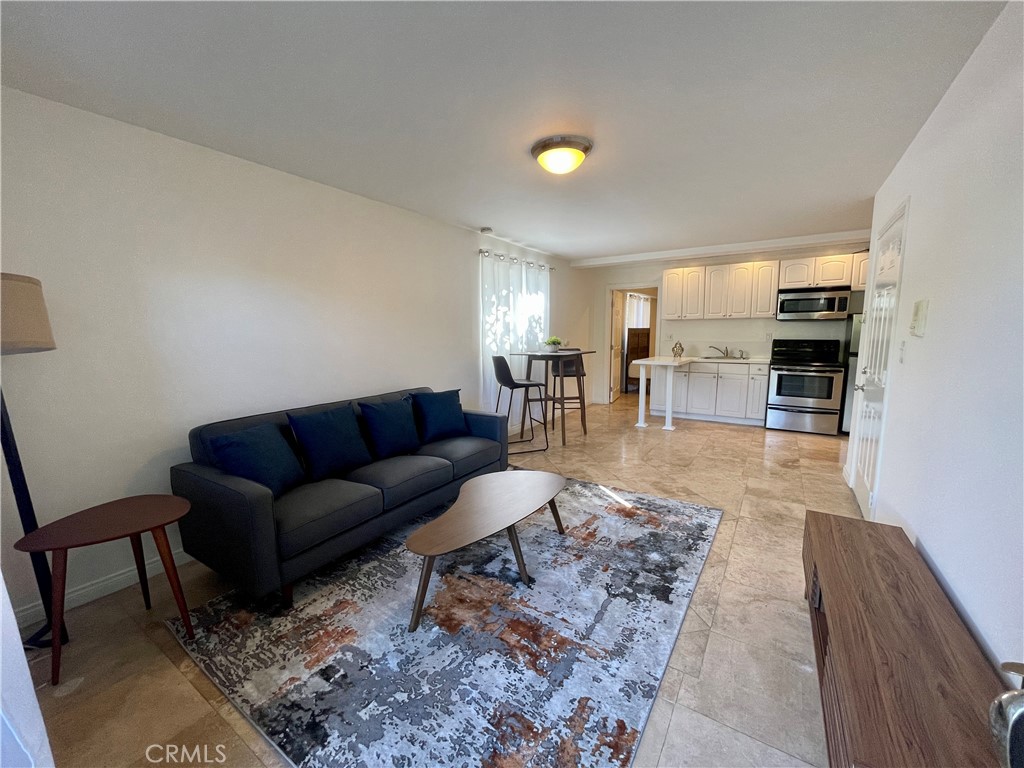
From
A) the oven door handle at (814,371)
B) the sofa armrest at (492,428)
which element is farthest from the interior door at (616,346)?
the sofa armrest at (492,428)

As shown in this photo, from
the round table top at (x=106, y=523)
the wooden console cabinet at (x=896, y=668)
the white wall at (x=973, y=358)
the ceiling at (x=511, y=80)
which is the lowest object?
the wooden console cabinet at (x=896, y=668)

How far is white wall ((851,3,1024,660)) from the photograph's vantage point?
43.6 inches

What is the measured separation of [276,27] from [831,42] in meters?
2.02

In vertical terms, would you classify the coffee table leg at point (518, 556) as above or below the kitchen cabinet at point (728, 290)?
below

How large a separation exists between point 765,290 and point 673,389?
1.78 metres

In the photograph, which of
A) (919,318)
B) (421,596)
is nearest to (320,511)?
(421,596)

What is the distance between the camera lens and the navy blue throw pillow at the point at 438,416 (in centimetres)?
327

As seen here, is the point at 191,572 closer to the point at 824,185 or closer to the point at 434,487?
the point at 434,487

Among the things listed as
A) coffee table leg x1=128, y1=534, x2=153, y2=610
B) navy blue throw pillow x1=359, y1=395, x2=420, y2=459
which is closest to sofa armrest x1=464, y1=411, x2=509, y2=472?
navy blue throw pillow x1=359, y1=395, x2=420, y2=459

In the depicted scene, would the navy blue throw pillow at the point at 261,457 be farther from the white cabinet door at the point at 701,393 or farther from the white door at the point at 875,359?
the white cabinet door at the point at 701,393

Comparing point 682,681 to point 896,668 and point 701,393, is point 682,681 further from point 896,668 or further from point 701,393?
point 701,393

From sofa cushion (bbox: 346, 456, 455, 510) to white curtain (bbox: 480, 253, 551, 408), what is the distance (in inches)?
76.4

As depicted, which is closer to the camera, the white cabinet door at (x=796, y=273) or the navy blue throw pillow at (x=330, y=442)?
the navy blue throw pillow at (x=330, y=442)

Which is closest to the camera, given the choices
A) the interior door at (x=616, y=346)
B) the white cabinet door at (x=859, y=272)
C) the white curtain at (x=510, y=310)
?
the white curtain at (x=510, y=310)
